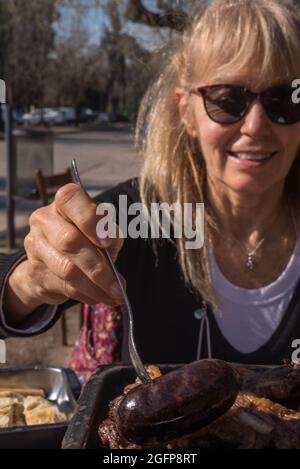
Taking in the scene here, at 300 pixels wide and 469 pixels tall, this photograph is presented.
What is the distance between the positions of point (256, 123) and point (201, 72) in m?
0.30

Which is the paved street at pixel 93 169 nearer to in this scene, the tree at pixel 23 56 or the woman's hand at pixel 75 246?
the tree at pixel 23 56

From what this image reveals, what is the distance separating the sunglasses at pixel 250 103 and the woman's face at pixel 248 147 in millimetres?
17

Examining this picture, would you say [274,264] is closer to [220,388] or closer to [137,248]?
[137,248]

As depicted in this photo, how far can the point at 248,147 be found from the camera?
208 centimetres

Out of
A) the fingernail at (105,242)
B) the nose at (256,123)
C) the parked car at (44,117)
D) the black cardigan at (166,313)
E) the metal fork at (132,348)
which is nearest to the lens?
the metal fork at (132,348)

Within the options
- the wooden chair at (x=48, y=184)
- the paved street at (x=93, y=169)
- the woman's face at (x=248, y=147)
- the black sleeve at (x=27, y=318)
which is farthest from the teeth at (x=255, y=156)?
the paved street at (x=93, y=169)

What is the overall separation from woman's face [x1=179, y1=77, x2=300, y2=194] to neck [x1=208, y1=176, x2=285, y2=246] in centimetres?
12

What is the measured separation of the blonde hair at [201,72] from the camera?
→ 2.06 m

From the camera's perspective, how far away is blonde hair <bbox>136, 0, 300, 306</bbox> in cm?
206

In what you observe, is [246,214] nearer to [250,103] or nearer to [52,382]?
[250,103]

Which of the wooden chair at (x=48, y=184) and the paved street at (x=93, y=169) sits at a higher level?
the wooden chair at (x=48, y=184)

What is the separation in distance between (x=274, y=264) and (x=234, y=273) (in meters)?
0.16

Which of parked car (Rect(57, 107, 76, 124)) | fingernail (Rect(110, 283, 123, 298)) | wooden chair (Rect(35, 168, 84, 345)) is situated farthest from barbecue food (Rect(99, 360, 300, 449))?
parked car (Rect(57, 107, 76, 124))

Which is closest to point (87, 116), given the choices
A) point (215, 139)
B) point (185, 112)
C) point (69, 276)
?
point (185, 112)
